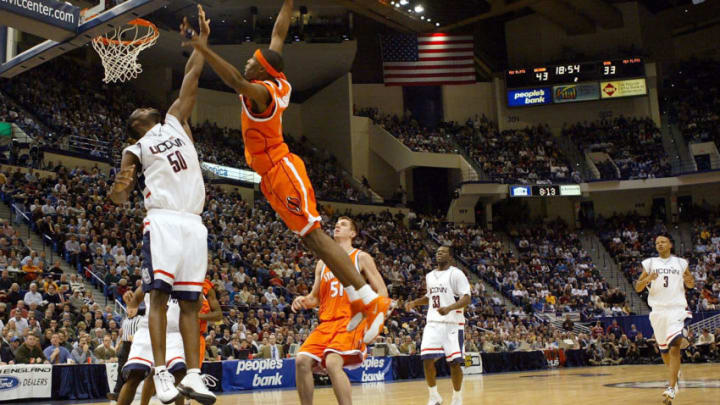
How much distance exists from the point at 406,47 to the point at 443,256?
27.0 metres

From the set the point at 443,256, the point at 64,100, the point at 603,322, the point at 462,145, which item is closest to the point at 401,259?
the point at 603,322

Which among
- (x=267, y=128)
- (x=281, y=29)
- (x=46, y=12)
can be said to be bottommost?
(x=267, y=128)

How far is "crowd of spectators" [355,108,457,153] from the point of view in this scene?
3844 centimetres

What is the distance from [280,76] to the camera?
5.90 metres

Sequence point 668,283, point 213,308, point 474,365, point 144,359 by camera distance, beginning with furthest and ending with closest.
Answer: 1. point 474,365
2. point 668,283
3. point 213,308
4. point 144,359

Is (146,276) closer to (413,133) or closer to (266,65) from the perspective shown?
(266,65)

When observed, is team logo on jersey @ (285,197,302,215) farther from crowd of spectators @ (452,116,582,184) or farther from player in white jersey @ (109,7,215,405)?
crowd of spectators @ (452,116,582,184)

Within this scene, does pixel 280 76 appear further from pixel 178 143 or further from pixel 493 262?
pixel 493 262

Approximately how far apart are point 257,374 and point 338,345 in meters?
10.9

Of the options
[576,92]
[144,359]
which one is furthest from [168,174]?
[576,92]

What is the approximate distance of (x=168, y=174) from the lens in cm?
538

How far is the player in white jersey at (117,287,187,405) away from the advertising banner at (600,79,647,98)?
35835mm

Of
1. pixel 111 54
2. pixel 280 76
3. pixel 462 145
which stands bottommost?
pixel 280 76

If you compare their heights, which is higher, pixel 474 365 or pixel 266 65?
pixel 266 65
